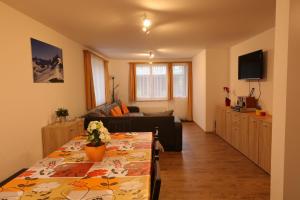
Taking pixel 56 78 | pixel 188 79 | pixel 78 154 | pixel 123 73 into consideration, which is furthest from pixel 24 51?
pixel 188 79

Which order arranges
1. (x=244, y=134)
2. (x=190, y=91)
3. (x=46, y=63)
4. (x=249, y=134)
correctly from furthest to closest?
(x=190, y=91) → (x=244, y=134) → (x=249, y=134) → (x=46, y=63)

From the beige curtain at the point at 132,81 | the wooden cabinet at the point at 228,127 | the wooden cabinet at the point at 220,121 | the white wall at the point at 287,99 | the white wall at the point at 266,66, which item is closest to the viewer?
the white wall at the point at 287,99

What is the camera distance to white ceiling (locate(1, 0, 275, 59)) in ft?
8.17

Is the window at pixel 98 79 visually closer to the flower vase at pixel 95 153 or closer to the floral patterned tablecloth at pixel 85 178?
the floral patterned tablecloth at pixel 85 178

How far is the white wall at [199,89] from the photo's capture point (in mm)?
6014

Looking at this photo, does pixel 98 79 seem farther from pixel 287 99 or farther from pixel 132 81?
pixel 287 99

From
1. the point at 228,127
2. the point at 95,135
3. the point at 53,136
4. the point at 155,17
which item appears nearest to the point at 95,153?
the point at 95,135

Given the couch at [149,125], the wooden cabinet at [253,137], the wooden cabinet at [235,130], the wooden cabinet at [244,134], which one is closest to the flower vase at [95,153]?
the couch at [149,125]

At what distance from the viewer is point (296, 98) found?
1.74 m

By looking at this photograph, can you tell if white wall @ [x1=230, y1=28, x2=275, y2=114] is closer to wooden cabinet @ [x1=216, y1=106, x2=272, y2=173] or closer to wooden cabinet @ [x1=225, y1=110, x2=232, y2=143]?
wooden cabinet @ [x1=216, y1=106, x2=272, y2=173]

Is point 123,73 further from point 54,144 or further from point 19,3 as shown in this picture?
point 19,3

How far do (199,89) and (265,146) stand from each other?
11.8 feet

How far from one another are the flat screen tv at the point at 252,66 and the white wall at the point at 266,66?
0.11m

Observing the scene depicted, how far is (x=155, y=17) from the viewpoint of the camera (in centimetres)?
296
